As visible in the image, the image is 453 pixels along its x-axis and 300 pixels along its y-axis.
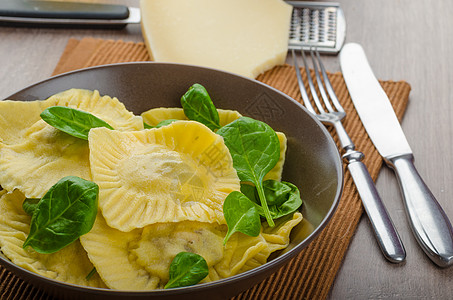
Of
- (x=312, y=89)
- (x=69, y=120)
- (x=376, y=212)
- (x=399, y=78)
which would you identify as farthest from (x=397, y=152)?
(x=69, y=120)

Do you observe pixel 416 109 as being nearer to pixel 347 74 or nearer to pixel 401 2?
pixel 347 74

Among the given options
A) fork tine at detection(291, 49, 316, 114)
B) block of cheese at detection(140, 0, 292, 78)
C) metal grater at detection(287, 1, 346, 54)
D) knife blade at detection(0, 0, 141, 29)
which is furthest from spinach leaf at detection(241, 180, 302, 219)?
knife blade at detection(0, 0, 141, 29)

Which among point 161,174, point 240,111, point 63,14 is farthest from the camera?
point 63,14

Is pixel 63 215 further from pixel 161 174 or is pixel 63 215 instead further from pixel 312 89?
pixel 312 89

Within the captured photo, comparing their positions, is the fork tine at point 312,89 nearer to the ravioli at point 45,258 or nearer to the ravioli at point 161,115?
the ravioli at point 161,115

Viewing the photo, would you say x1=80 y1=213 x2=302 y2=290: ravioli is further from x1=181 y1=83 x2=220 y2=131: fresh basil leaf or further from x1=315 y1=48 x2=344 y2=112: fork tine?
x1=315 y1=48 x2=344 y2=112: fork tine

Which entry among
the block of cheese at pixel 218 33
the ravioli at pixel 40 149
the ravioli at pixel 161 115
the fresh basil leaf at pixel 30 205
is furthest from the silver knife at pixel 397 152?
the fresh basil leaf at pixel 30 205
